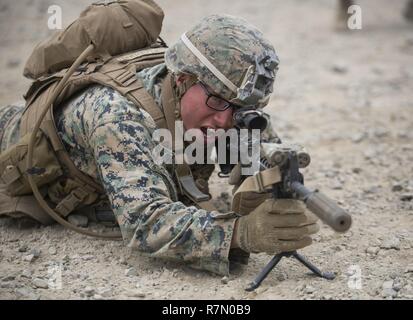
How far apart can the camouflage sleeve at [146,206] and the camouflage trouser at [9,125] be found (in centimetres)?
95

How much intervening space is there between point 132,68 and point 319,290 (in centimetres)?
175

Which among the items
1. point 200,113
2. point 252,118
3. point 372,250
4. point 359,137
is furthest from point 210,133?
point 359,137

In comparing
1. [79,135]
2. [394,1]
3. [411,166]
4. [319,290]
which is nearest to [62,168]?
[79,135]

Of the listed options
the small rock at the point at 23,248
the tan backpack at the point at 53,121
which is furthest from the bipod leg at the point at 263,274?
the small rock at the point at 23,248

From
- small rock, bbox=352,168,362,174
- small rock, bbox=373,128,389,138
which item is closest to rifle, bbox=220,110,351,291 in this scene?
small rock, bbox=352,168,362,174

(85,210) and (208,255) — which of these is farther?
(85,210)

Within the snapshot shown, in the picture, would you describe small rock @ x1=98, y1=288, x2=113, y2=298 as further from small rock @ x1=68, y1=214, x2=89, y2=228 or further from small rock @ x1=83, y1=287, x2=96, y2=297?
small rock @ x1=68, y1=214, x2=89, y2=228

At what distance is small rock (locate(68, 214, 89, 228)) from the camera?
14.2 feet

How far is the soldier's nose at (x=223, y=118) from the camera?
3.70 metres

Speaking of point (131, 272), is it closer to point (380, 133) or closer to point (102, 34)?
point (102, 34)

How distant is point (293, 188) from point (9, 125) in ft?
7.51

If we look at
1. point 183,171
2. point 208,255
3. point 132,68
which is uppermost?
point 132,68

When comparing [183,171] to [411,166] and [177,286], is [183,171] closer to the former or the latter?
[177,286]

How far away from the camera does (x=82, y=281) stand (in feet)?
12.0
